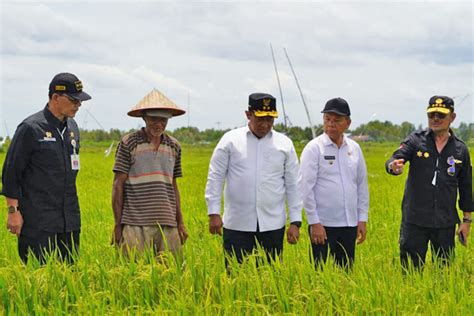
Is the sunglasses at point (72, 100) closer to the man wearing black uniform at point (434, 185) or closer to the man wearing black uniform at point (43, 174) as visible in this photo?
the man wearing black uniform at point (43, 174)

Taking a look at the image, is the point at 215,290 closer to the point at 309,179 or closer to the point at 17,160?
the point at 309,179

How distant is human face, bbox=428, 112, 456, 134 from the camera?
4.46 meters

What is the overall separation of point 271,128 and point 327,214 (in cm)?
74

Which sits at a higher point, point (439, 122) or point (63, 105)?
point (63, 105)

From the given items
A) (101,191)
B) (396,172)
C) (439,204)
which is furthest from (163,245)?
(101,191)

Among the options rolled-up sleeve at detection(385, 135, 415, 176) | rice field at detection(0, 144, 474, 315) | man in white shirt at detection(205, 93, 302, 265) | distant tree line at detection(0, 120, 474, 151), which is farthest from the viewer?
distant tree line at detection(0, 120, 474, 151)

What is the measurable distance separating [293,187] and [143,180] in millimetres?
1049

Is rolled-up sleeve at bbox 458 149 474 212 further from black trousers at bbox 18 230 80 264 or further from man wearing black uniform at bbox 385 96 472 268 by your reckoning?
black trousers at bbox 18 230 80 264

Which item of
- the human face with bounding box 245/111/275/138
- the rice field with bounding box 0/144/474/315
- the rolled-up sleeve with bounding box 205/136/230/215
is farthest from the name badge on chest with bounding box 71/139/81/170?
the human face with bounding box 245/111/275/138

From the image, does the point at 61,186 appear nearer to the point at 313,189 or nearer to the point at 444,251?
the point at 313,189

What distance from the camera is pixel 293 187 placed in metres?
4.23

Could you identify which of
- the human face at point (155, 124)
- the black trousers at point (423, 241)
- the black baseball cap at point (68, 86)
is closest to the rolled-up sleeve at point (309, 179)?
the black trousers at point (423, 241)

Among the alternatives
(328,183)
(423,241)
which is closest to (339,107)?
(328,183)

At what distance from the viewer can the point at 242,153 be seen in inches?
163
